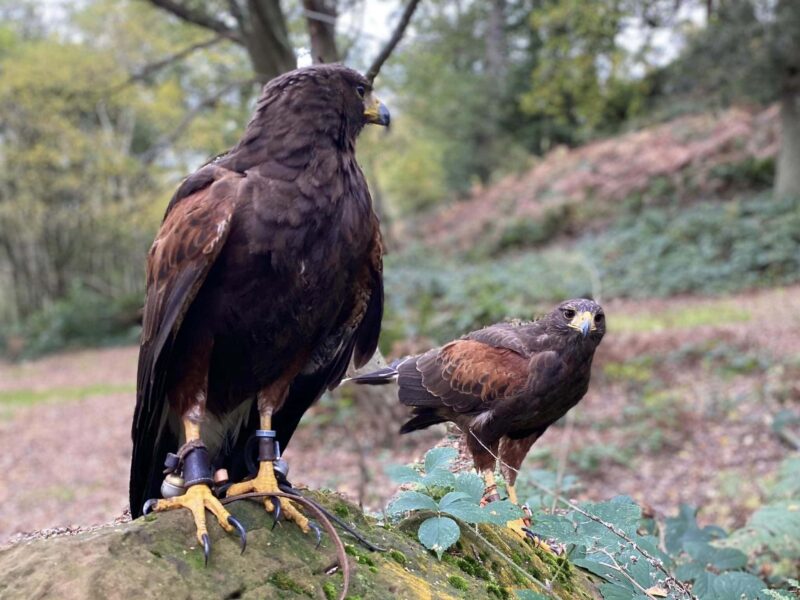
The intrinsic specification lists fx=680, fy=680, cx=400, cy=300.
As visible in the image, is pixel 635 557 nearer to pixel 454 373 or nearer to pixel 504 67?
pixel 454 373

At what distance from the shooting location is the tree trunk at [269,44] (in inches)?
237

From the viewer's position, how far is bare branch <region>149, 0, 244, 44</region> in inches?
242

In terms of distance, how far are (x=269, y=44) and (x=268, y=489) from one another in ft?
16.8

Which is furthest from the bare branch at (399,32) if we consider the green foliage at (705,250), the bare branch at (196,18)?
the green foliage at (705,250)

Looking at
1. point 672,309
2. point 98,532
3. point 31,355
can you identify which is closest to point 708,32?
point 672,309

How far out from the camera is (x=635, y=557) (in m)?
2.04

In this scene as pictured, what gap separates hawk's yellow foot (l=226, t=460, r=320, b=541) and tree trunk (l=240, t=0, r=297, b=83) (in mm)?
4691

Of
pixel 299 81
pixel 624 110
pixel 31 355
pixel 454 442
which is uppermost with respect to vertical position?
pixel 624 110

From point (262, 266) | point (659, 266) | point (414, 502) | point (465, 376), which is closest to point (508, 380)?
point (465, 376)

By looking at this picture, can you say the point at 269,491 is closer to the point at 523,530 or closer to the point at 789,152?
the point at 523,530

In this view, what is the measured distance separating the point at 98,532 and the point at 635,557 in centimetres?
154

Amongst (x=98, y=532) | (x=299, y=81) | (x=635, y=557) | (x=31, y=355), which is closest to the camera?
(x=98, y=532)

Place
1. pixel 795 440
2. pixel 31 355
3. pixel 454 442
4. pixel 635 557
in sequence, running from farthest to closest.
Answer: pixel 31 355 < pixel 795 440 < pixel 454 442 < pixel 635 557

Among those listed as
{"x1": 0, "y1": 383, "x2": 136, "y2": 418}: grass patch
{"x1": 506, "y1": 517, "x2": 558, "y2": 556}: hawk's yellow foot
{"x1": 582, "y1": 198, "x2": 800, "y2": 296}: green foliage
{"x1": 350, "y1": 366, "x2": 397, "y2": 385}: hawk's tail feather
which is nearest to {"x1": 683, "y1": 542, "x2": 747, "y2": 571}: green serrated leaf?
{"x1": 506, "y1": 517, "x2": 558, "y2": 556}: hawk's yellow foot
